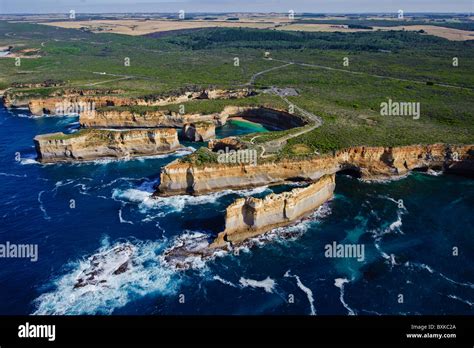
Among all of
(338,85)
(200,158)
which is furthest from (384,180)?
(338,85)

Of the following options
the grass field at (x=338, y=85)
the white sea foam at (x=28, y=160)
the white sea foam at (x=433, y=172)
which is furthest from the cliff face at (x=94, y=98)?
the white sea foam at (x=433, y=172)

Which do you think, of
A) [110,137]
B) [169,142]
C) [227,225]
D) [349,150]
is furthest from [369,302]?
[110,137]

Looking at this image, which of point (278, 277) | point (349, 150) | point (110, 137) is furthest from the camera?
point (110, 137)

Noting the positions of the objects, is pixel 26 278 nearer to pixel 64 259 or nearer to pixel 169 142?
pixel 64 259

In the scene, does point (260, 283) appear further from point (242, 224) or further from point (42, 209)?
point (42, 209)

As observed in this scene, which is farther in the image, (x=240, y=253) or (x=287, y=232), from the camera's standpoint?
(x=287, y=232)
